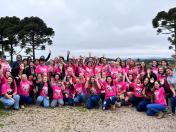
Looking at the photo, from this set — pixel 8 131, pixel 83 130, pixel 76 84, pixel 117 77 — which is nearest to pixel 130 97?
pixel 117 77

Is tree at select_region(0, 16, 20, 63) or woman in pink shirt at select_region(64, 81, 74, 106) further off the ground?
tree at select_region(0, 16, 20, 63)

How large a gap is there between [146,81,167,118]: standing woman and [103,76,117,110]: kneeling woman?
1.38 m

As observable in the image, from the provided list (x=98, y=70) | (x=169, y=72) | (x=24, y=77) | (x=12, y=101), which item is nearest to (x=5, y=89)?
(x=12, y=101)

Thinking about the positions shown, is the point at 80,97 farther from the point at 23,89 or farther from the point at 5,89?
the point at 5,89

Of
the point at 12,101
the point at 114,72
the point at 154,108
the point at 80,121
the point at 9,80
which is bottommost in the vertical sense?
the point at 80,121

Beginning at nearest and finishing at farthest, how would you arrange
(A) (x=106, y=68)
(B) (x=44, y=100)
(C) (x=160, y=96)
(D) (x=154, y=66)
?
(C) (x=160, y=96), (B) (x=44, y=100), (D) (x=154, y=66), (A) (x=106, y=68)

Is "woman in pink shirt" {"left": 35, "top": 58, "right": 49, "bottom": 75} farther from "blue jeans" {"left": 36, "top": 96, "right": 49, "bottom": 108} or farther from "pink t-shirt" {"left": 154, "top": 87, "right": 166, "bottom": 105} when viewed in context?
"pink t-shirt" {"left": 154, "top": 87, "right": 166, "bottom": 105}

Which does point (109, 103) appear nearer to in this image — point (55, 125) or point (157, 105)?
point (157, 105)

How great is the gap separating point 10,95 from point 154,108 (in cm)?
501

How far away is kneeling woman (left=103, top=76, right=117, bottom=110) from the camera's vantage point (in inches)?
556

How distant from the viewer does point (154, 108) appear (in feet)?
43.5

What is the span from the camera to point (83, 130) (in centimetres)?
1157

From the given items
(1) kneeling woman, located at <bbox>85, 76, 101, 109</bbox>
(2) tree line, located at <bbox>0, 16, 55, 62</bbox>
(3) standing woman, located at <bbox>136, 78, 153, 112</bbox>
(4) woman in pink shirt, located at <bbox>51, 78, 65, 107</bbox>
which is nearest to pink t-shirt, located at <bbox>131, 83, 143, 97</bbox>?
(3) standing woman, located at <bbox>136, 78, 153, 112</bbox>

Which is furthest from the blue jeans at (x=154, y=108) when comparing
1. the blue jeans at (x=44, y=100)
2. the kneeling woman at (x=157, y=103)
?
the blue jeans at (x=44, y=100)
